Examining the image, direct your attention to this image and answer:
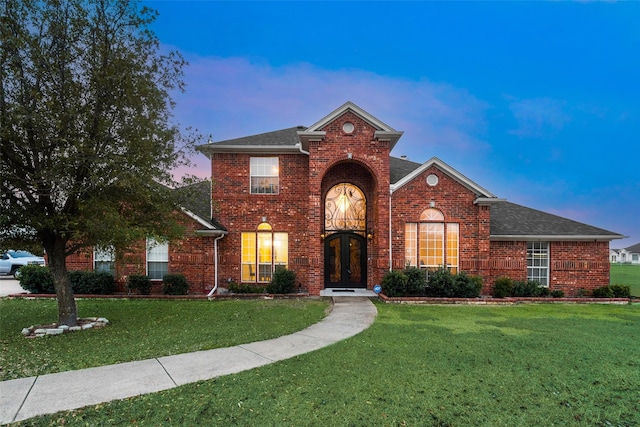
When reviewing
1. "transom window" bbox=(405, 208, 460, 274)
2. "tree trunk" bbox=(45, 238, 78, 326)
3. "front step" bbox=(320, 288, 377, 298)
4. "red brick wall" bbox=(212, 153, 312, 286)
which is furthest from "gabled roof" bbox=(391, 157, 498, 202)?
"tree trunk" bbox=(45, 238, 78, 326)

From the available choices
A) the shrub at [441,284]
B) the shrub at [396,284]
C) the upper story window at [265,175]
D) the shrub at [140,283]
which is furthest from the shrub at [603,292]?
the shrub at [140,283]

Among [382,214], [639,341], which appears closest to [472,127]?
[382,214]

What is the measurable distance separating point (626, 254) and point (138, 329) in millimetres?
106385

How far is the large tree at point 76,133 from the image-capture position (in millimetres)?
6707

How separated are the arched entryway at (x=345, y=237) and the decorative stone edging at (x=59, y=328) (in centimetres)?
870

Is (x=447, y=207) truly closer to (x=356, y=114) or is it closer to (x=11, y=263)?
(x=356, y=114)

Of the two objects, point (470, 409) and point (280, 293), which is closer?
point (470, 409)

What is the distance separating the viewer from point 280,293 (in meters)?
12.8

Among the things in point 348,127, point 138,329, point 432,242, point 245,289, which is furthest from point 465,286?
point 138,329

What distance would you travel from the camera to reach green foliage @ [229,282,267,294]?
13.0m

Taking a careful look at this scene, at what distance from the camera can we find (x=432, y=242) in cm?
1337

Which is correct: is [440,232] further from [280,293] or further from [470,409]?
[470,409]

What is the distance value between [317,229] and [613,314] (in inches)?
414

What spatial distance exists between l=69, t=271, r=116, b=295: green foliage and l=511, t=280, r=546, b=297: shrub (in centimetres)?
1688
